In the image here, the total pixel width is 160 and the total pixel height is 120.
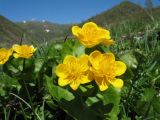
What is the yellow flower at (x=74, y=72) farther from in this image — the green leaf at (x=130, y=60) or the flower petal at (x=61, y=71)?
the green leaf at (x=130, y=60)

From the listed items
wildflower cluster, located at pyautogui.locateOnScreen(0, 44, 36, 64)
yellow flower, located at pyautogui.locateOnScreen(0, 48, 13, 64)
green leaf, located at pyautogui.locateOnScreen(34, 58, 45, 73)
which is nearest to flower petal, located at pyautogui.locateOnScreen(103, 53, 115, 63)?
wildflower cluster, located at pyautogui.locateOnScreen(0, 44, 36, 64)

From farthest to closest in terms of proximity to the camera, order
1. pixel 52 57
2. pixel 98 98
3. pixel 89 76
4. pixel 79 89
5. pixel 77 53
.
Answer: pixel 52 57, pixel 77 53, pixel 98 98, pixel 79 89, pixel 89 76

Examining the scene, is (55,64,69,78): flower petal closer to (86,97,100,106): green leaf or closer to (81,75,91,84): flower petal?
(81,75,91,84): flower petal

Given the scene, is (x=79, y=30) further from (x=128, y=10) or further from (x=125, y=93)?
(x=128, y=10)

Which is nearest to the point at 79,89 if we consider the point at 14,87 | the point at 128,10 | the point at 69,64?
the point at 69,64

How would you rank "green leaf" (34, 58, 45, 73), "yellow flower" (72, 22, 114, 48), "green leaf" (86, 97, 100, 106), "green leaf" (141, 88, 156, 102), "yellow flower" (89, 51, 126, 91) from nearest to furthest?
"yellow flower" (89, 51, 126, 91), "yellow flower" (72, 22, 114, 48), "green leaf" (86, 97, 100, 106), "green leaf" (141, 88, 156, 102), "green leaf" (34, 58, 45, 73)

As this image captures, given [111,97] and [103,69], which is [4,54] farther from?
[103,69]
